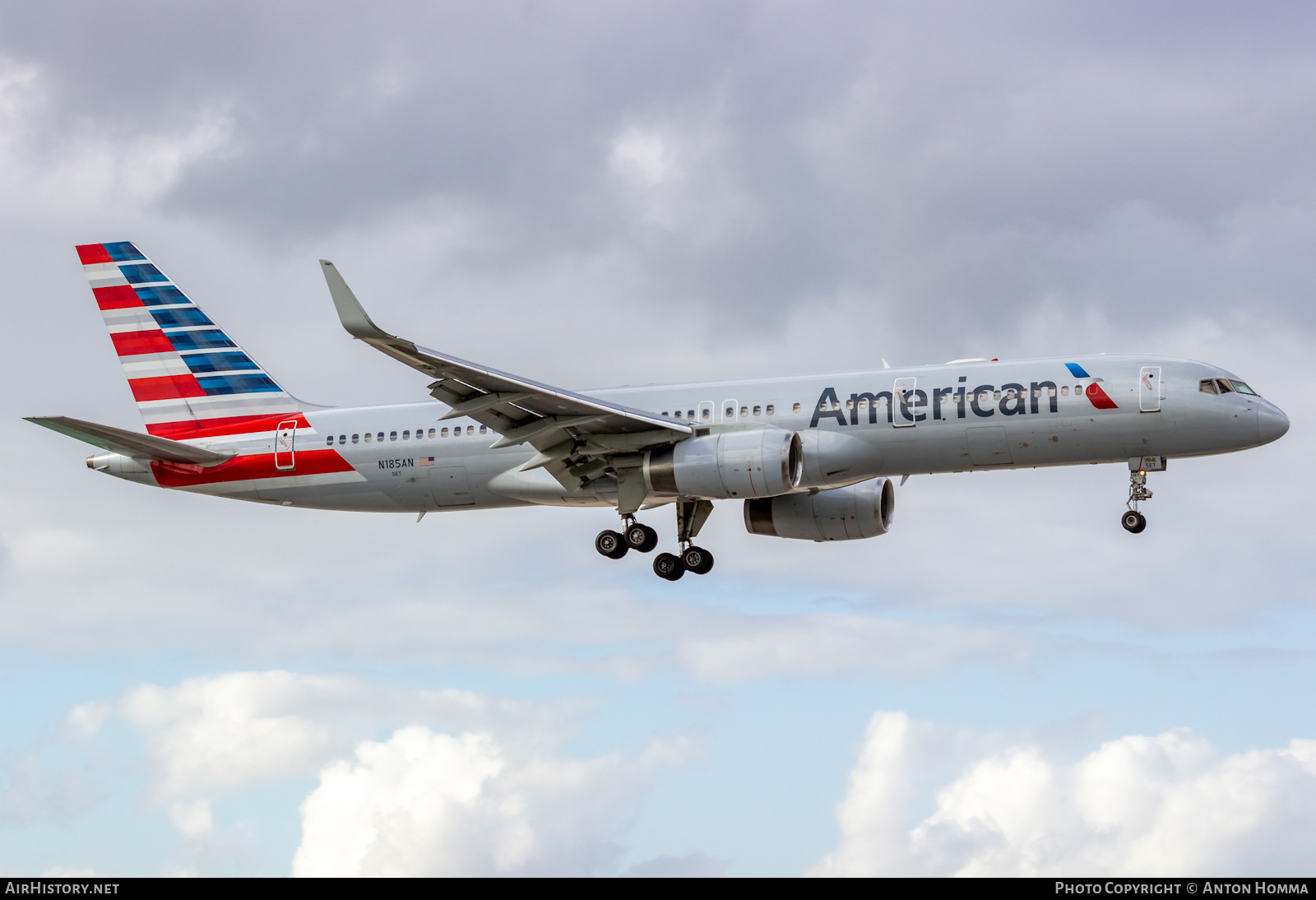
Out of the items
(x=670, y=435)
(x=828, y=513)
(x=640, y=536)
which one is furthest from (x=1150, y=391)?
(x=640, y=536)

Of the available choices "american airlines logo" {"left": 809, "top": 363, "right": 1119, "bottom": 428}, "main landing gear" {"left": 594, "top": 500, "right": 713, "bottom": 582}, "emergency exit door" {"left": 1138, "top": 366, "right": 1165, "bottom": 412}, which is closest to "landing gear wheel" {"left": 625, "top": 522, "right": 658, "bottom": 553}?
"main landing gear" {"left": 594, "top": 500, "right": 713, "bottom": 582}

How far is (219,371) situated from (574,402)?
14954mm

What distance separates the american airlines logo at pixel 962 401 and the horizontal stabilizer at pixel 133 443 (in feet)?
60.6

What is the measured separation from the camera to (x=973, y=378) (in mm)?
37781

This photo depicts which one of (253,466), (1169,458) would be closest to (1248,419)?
(1169,458)

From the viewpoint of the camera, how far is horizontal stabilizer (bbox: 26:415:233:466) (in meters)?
39.3

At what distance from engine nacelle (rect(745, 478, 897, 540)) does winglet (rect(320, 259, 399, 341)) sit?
1610 cm

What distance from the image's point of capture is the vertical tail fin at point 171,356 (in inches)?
1793

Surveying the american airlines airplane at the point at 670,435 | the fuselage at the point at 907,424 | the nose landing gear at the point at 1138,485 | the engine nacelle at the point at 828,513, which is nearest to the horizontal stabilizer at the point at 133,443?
the american airlines airplane at the point at 670,435

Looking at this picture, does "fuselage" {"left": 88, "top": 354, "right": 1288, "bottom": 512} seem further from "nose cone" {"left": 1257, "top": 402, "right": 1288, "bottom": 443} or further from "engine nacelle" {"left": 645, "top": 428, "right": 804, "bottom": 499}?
"engine nacelle" {"left": 645, "top": 428, "right": 804, "bottom": 499}

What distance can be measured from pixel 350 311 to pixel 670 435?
10.1 m

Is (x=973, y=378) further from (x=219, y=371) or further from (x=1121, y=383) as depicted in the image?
(x=219, y=371)

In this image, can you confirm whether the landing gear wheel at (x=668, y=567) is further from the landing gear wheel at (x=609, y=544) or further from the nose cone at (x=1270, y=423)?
the nose cone at (x=1270, y=423)
